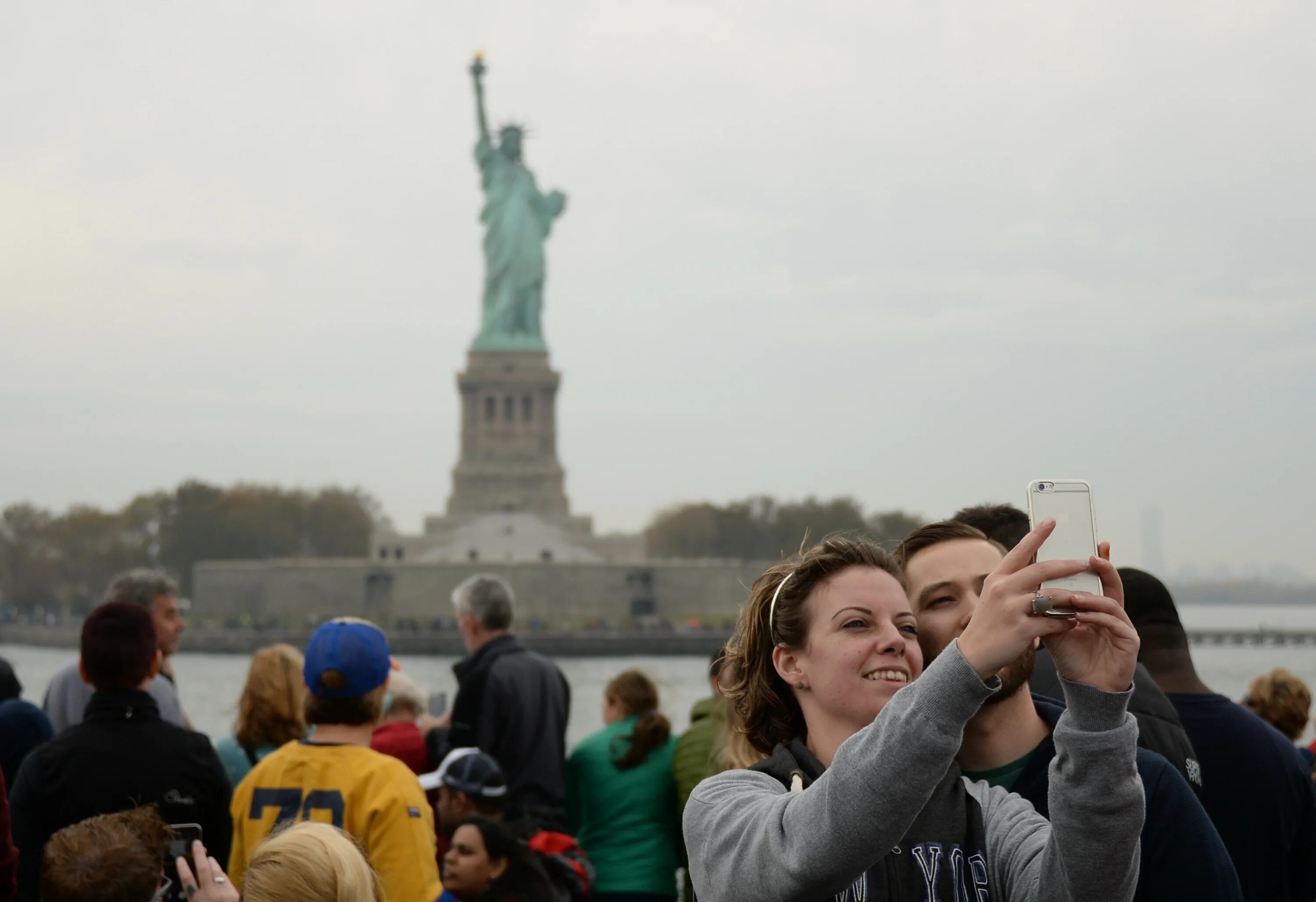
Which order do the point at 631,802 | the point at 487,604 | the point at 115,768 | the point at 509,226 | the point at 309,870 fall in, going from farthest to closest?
the point at 509,226, the point at 487,604, the point at 631,802, the point at 115,768, the point at 309,870

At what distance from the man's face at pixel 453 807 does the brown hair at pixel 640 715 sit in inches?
27.3

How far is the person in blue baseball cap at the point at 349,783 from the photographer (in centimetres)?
350

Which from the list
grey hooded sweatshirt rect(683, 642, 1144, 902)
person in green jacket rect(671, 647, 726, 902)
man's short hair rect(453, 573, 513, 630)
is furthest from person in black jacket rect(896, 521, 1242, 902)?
man's short hair rect(453, 573, 513, 630)

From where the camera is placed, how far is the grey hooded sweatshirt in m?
1.82

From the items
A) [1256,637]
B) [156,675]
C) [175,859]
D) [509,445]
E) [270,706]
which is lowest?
[1256,637]

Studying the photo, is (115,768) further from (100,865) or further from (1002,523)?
(1002,523)

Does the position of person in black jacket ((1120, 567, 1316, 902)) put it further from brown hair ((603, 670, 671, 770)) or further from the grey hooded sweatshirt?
brown hair ((603, 670, 671, 770))

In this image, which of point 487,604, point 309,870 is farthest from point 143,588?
point 309,870

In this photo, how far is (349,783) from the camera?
3.53 m

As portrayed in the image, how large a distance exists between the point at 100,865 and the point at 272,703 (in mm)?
1665

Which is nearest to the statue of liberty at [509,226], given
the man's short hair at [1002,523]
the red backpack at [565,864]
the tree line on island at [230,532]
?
the tree line on island at [230,532]

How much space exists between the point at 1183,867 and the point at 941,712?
733 mm

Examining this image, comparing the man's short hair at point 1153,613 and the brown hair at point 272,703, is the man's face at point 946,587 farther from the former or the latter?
the brown hair at point 272,703

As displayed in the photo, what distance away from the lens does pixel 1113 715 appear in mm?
1932
